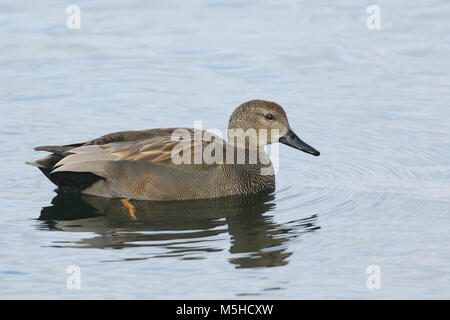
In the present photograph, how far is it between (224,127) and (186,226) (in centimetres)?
318

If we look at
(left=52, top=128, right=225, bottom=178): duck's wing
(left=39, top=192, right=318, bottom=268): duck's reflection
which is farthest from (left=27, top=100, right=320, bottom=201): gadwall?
(left=39, top=192, right=318, bottom=268): duck's reflection

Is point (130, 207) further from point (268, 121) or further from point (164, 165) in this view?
point (268, 121)

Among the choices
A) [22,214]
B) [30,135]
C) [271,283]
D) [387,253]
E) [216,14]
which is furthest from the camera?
[216,14]

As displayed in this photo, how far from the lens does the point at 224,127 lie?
13148mm

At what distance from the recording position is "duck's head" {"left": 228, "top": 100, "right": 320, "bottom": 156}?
11.6 meters

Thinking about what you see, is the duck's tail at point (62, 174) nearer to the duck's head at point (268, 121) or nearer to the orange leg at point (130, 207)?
the orange leg at point (130, 207)

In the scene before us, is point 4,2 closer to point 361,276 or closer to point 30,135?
point 30,135

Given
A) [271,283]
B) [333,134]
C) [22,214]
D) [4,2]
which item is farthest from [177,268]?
[4,2]

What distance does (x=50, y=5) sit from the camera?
674 inches

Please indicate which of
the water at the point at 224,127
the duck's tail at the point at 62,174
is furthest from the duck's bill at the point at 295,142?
the duck's tail at the point at 62,174

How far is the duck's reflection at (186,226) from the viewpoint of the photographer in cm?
941

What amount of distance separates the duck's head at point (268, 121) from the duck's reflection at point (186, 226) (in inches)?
29.1

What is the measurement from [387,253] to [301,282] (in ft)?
3.61

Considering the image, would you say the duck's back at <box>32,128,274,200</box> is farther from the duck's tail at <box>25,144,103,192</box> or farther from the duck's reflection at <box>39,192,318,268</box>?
the duck's reflection at <box>39,192,318,268</box>
